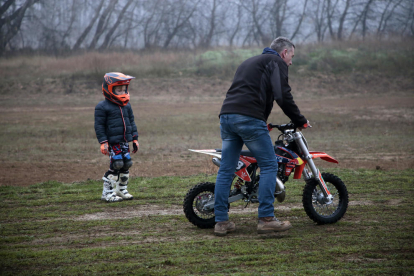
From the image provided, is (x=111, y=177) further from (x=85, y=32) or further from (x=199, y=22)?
(x=199, y=22)

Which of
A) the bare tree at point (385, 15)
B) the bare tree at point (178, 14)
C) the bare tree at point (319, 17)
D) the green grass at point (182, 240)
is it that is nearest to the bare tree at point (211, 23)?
the bare tree at point (178, 14)

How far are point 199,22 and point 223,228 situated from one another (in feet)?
108

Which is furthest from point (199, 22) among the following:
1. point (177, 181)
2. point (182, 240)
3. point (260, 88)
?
point (182, 240)

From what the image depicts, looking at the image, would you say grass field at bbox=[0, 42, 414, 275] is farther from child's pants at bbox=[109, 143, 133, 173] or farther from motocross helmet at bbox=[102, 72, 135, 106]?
motocross helmet at bbox=[102, 72, 135, 106]

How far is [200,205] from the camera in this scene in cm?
532

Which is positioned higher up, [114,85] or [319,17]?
[319,17]

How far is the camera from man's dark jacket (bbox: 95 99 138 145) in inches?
262

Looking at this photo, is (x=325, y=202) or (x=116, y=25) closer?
(x=325, y=202)

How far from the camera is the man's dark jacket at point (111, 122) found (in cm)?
665

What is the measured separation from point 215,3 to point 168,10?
390 cm

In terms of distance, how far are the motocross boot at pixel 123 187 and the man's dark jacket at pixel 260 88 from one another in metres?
2.68

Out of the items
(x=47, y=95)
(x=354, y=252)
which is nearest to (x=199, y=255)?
(x=354, y=252)

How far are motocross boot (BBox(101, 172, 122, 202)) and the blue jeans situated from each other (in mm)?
2375

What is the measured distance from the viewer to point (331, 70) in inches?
1072
